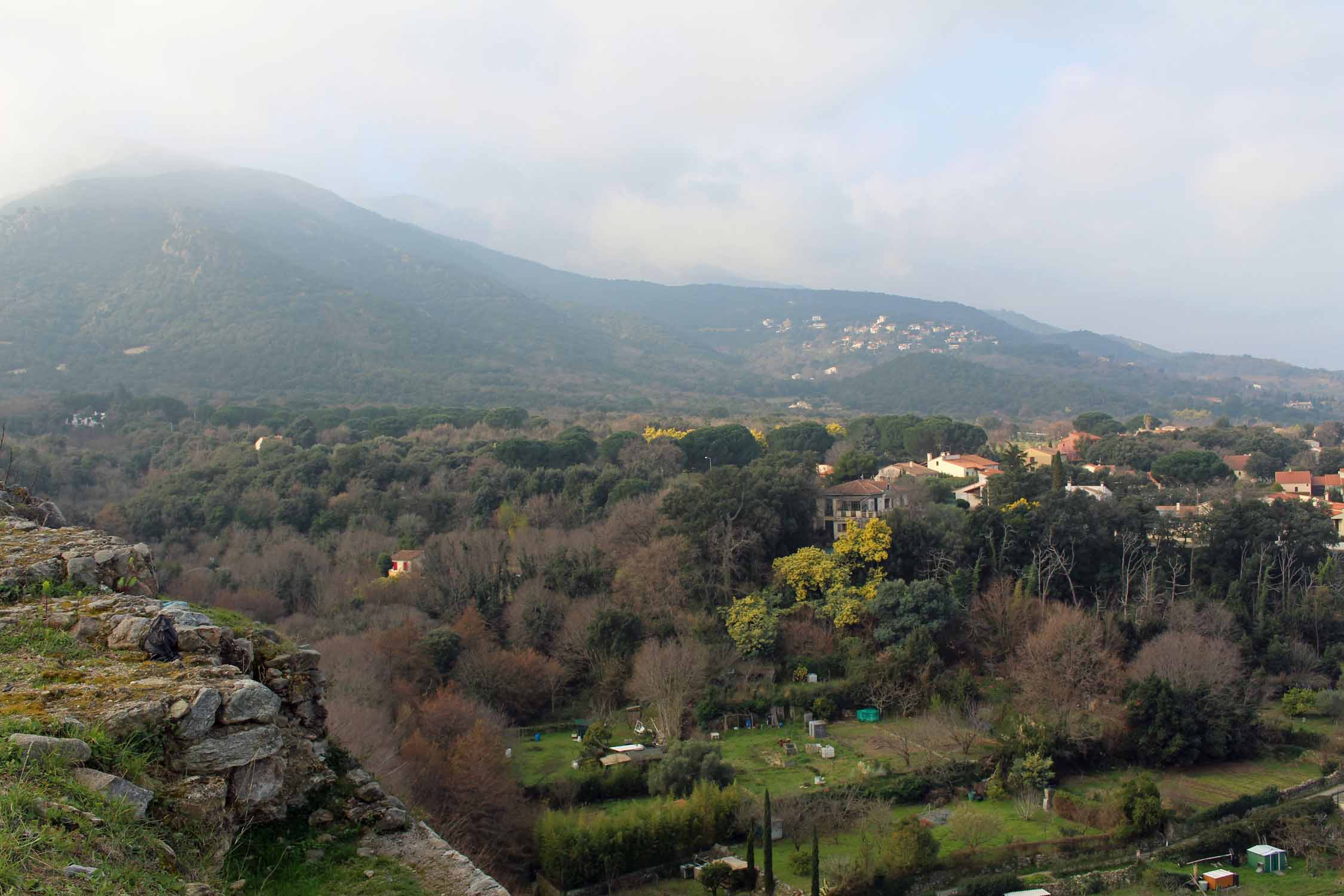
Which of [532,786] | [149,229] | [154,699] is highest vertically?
[149,229]

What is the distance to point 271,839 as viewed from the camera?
461 centimetres

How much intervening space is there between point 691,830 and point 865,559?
1182 cm

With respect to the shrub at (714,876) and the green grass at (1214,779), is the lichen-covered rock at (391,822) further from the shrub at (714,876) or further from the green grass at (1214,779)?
the green grass at (1214,779)

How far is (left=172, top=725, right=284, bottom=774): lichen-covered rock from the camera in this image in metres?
4.26

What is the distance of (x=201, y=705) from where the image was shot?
4.33 m

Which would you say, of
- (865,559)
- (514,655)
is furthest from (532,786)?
(865,559)

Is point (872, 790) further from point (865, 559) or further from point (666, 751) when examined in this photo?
Answer: point (865, 559)

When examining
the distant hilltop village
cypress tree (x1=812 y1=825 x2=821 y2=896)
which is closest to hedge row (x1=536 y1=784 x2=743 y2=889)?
cypress tree (x1=812 y1=825 x2=821 y2=896)

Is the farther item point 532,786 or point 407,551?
point 407,551

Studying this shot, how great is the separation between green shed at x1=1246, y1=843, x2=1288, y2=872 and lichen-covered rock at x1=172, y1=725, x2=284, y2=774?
1719 centimetres

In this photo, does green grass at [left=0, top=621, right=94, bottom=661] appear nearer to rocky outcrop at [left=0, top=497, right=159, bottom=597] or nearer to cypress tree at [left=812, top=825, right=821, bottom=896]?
rocky outcrop at [left=0, top=497, right=159, bottom=597]

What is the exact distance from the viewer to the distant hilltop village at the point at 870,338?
139875mm

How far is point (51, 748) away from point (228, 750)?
30.5 inches

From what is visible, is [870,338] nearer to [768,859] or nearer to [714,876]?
[768,859]
